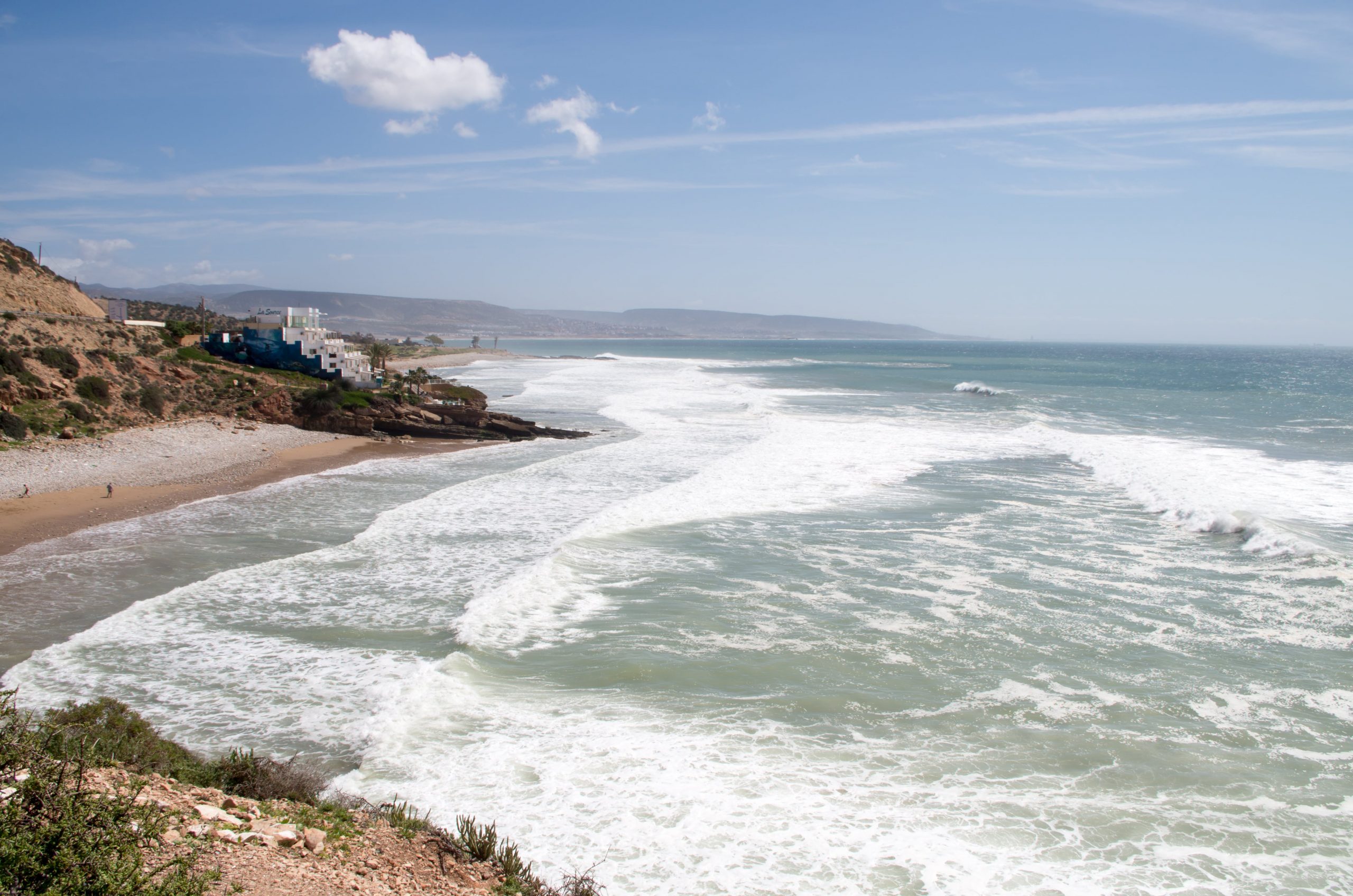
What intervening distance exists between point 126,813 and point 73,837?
0.44m

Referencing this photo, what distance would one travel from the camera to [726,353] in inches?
6344

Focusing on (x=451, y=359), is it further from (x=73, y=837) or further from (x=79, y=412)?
(x=73, y=837)

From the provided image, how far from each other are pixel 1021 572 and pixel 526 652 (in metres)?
8.79

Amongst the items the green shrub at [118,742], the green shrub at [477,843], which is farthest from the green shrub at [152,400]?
the green shrub at [477,843]

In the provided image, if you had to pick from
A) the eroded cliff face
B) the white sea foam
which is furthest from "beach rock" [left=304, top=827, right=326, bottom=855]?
the white sea foam

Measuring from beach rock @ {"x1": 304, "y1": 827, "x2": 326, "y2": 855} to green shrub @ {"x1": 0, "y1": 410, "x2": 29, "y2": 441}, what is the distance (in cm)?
2578

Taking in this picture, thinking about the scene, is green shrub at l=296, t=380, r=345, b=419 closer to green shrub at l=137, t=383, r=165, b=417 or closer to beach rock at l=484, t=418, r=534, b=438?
green shrub at l=137, t=383, r=165, b=417

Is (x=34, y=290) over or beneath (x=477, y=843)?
over

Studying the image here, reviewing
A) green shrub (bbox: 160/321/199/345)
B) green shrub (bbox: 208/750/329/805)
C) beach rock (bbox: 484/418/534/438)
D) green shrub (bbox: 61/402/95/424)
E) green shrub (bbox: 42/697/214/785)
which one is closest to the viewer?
green shrub (bbox: 42/697/214/785)

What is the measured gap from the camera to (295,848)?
5.53 m

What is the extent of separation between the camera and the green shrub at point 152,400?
32344mm

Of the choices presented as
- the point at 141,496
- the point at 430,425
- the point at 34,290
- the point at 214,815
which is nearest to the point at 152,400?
the point at 430,425

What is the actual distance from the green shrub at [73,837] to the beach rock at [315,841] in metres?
0.78

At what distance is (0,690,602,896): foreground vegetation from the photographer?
4543 mm
